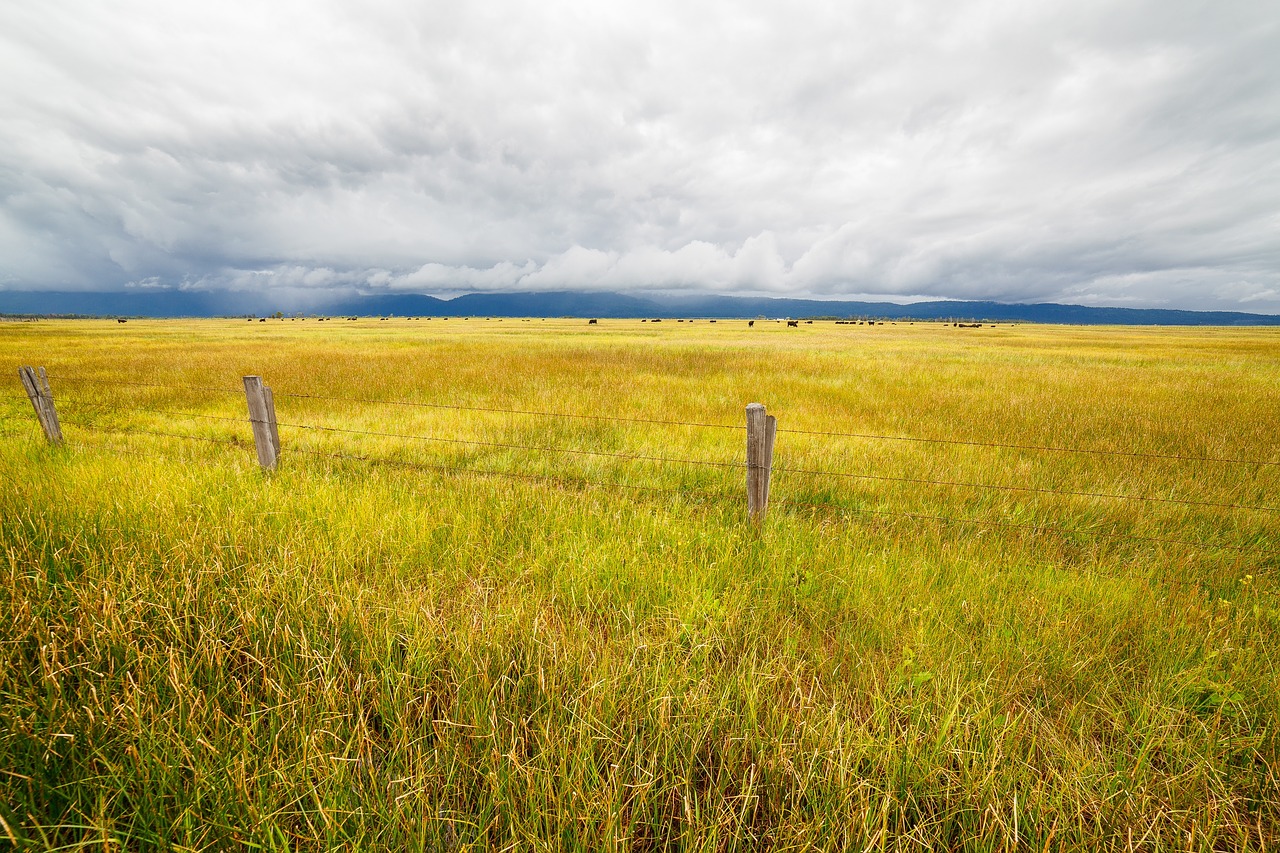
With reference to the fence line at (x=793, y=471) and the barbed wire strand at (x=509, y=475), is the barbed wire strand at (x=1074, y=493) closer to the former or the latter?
the fence line at (x=793, y=471)

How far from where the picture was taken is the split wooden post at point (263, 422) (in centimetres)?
636

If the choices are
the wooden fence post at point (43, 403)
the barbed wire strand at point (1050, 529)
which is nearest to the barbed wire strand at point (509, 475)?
the barbed wire strand at point (1050, 529)

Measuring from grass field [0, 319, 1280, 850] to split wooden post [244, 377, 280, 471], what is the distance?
0.36m

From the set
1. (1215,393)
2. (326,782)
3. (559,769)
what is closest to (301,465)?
(326,782)

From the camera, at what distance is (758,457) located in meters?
4.78

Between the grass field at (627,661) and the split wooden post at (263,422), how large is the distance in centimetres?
36

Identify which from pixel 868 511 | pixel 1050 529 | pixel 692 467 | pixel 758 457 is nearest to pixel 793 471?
pixel 868 511

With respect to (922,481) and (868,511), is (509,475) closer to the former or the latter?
(868,511)

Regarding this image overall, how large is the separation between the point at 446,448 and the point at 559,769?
7564mm

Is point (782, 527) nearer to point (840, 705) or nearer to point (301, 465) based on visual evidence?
point (840, 705)

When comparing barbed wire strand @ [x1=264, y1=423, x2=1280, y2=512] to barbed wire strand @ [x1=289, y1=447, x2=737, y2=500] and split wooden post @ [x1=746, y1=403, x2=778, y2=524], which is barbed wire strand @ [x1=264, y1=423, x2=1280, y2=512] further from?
split wooden post @ [x1=746, y1=403, x2=778, y2=524]

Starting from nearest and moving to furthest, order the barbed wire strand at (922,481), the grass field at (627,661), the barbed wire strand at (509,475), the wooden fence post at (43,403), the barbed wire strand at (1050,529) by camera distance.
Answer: the grass field at (627,661), the barbed wire strand at (1050,529), the barbed wire strand at (922,481), the barbed wire strand at (509,475), the wooden fence post at (43,403)

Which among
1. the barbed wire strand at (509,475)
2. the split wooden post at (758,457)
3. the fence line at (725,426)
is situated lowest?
the barbed wire strand at (509,475)

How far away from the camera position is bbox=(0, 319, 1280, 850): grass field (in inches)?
77.7
